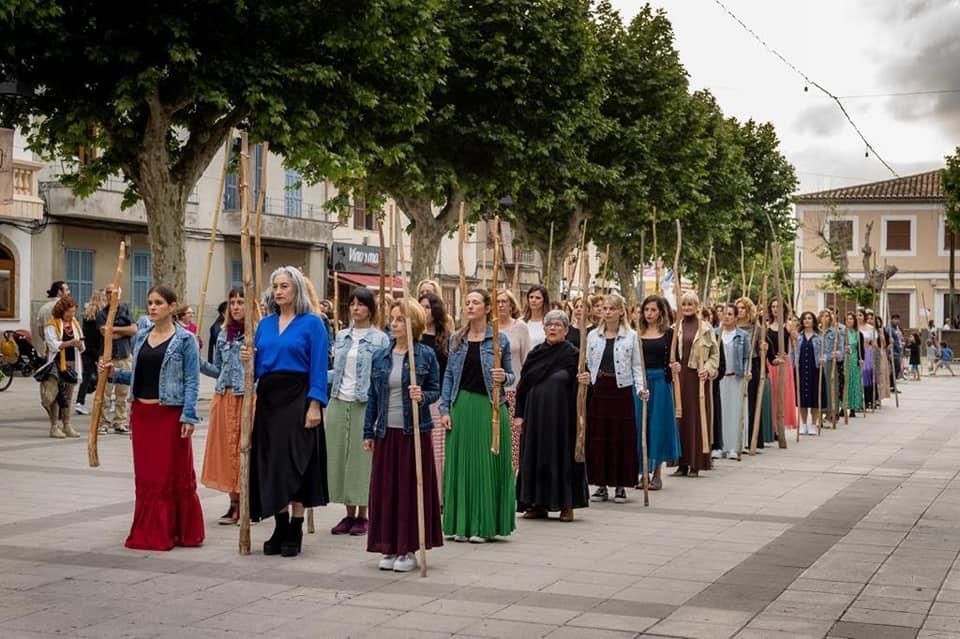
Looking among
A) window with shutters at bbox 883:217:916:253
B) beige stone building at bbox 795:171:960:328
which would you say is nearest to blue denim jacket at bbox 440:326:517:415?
beige stone building at bbox 795:171:960:328

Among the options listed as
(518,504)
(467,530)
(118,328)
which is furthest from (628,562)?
(118,328)

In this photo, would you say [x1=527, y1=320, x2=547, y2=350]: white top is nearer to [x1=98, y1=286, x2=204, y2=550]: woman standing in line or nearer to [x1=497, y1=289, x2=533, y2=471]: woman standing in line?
[x1=497, y1=289, x2=533, y2=471]: woman standing in line

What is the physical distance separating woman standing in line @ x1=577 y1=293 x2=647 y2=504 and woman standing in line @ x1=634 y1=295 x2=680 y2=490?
0.96 metres

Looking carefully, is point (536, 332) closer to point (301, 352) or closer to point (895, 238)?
point (301, 352)

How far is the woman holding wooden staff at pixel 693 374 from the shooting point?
1562 centimetres

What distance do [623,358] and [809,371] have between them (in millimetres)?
10589

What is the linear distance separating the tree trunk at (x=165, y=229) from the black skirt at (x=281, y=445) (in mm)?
12645

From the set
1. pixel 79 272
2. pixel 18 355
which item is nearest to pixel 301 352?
pixel 18 355

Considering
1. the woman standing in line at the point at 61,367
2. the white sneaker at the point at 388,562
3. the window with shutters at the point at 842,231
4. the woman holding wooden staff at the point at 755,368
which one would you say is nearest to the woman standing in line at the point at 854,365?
the woman holding wooden staff at the point at 755,368

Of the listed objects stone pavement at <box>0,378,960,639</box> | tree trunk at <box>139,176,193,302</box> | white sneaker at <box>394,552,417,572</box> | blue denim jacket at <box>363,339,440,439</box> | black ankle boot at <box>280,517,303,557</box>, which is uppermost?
tree trunk at <box>139,176,193,302</box>

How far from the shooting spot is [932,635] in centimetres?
754

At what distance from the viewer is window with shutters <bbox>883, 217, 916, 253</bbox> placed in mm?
80062

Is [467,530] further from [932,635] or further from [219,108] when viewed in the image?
[219,108]

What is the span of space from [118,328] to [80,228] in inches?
802
